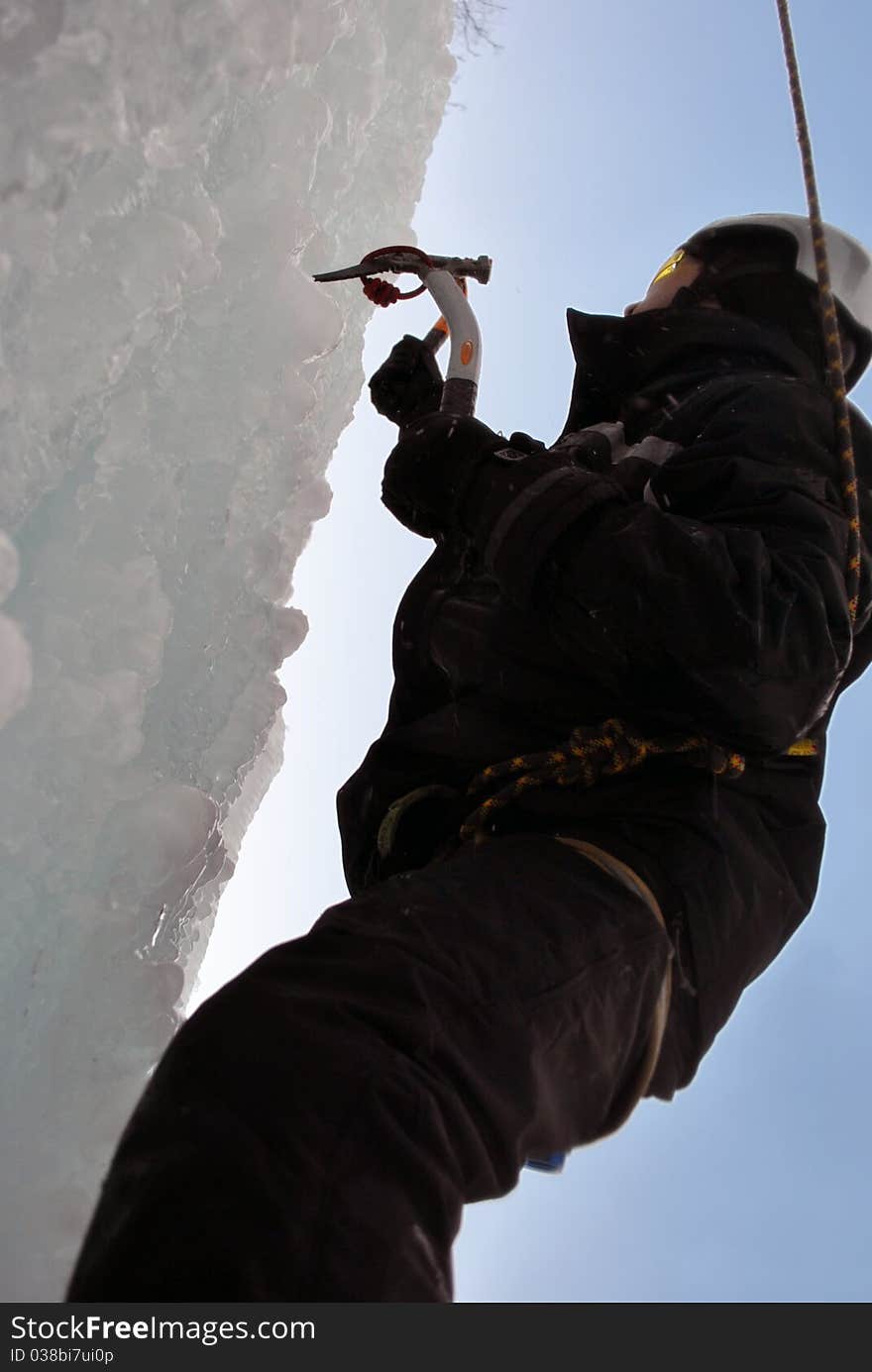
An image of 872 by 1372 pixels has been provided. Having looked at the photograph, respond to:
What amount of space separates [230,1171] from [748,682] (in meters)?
0.62

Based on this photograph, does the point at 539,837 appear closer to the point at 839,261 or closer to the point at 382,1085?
the point at 382,1085

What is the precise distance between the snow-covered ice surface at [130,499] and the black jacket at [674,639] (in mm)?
363

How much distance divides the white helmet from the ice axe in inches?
15.4

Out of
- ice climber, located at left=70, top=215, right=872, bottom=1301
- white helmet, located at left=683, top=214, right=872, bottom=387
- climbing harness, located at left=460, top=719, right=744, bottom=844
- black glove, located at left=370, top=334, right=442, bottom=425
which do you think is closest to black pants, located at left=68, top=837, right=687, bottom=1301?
ice climber, located at left=70, top=215, right=872, bottom=1301

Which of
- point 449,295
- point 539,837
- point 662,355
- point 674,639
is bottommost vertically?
point 539,837

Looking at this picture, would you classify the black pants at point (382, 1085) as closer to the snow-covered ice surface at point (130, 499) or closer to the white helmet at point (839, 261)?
the snow-covered ice surface at point (130, 499)

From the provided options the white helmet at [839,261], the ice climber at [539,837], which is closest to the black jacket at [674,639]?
the ice climber at [539,837]

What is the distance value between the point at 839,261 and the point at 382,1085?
5.19 feet

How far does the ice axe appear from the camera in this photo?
58.4 inches

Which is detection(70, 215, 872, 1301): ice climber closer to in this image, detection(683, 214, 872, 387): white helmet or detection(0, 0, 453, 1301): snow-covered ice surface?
detection(683, 214, 872, 387): white helmet

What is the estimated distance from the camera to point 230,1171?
72 cm

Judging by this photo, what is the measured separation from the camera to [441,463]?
1.23m

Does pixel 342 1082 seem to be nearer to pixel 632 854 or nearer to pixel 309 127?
pixel 632 854

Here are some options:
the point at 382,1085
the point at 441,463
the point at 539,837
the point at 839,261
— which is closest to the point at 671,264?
the point at 839,261
